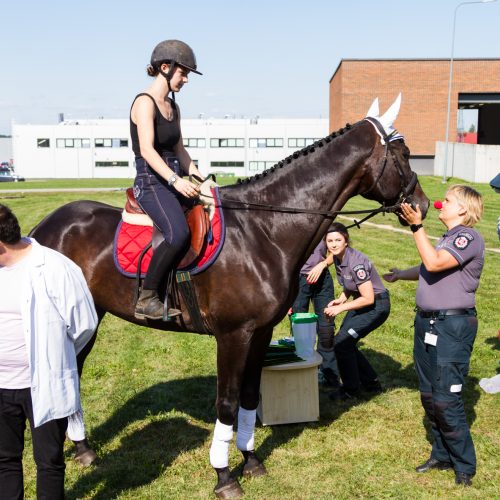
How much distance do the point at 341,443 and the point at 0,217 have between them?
3.77 meters

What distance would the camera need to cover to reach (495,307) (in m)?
10.4

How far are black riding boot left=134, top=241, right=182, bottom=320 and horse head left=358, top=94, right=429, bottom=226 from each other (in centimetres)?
170

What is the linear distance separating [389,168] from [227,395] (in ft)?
7.39

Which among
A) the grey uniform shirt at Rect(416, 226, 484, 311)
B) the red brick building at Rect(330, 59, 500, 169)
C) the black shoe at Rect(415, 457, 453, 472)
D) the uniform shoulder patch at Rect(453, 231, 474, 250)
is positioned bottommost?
the black shoe at Rect(415, 457, 453, 472)

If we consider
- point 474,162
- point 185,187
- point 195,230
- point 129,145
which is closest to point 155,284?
point 195,230

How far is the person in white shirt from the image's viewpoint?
3.44m

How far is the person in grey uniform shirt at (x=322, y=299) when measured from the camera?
6.94 meters

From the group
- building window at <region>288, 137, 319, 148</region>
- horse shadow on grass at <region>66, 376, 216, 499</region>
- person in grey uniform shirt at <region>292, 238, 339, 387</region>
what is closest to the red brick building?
building window at <region>288, 137, 319, 148</region>

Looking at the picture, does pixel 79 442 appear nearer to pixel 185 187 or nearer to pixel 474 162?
pixel 185 187

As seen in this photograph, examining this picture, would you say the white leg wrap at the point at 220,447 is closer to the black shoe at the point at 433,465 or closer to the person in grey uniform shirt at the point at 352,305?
the black shoe at the point at 433,465

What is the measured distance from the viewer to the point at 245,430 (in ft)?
16.8

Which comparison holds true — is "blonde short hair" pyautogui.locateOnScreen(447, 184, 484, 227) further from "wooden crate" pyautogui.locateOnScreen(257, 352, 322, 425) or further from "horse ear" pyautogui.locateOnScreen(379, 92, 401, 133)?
"wooden crate" pyautogui.locateOnScreen(257, 352, 322, 425)

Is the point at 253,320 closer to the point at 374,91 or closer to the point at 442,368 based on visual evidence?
the point at 442,368

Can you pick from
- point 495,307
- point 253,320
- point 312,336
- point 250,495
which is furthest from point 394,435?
point 495,307
